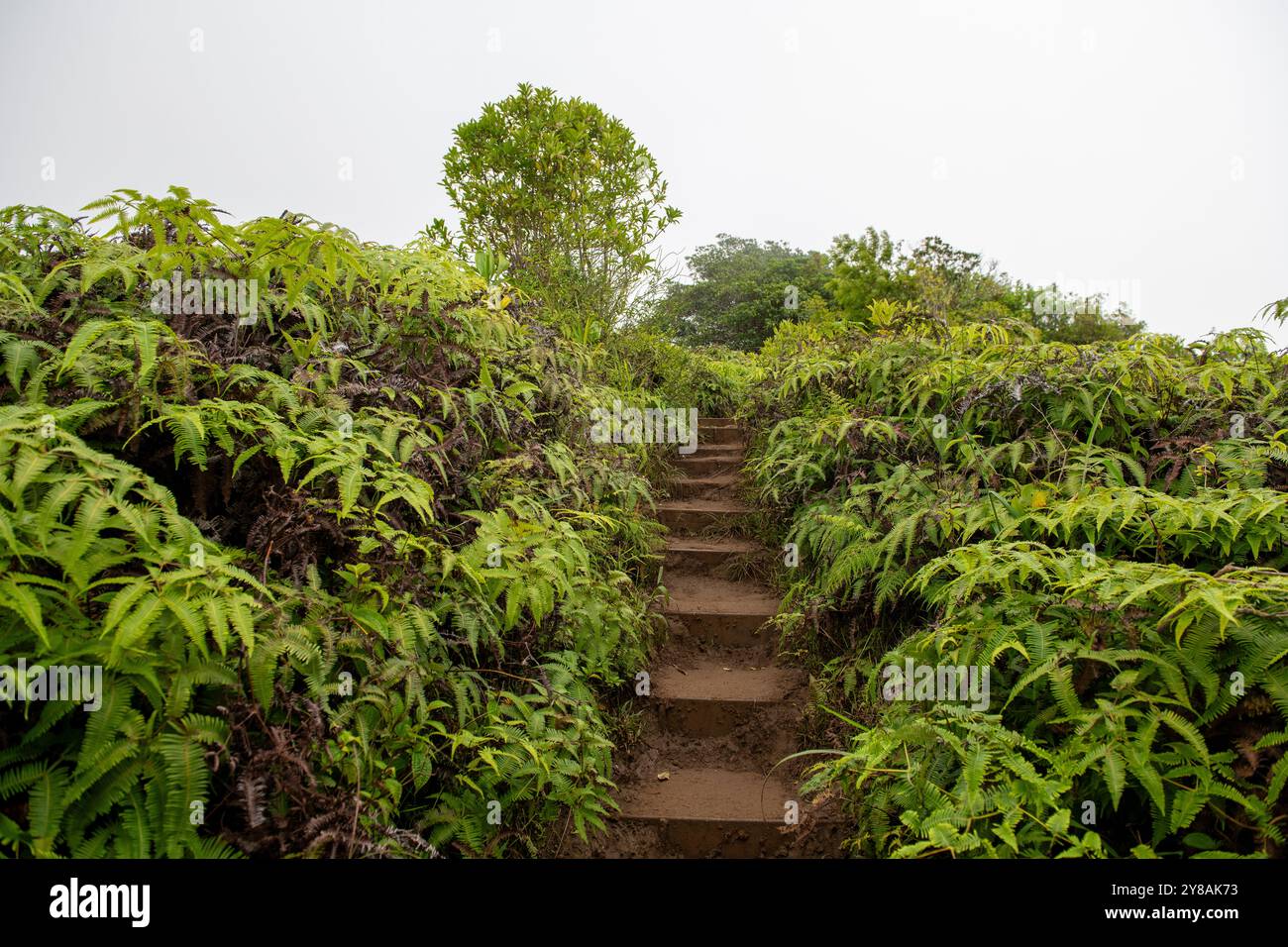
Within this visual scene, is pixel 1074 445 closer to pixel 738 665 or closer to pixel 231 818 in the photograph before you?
pixel 738 665

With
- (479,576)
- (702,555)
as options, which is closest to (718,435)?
(702,555)

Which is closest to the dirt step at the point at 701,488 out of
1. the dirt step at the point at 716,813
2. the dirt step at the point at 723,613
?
the dirt step at the point at 723,613

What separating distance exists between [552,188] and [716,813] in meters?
6.34

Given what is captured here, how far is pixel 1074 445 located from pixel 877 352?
1.89m

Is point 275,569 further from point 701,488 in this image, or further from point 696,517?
point 701,488

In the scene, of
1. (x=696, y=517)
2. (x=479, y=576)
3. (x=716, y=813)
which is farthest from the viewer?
(x=696, y=517)

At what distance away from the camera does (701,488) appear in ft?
23.6

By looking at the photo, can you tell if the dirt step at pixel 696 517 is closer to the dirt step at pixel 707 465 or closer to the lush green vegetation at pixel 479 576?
the dirt step at pixel 707 465

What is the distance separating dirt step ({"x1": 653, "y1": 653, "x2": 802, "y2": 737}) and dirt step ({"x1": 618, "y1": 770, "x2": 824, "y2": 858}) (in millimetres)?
404

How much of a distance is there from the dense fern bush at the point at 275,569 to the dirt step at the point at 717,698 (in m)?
0.36

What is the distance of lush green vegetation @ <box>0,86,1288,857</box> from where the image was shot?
1866mm

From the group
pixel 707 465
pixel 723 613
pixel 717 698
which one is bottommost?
pixel 717 698

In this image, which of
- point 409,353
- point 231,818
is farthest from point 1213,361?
point 231,818

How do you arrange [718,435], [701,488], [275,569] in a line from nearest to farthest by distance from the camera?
[275,569] < [701,488] < [718,435]
